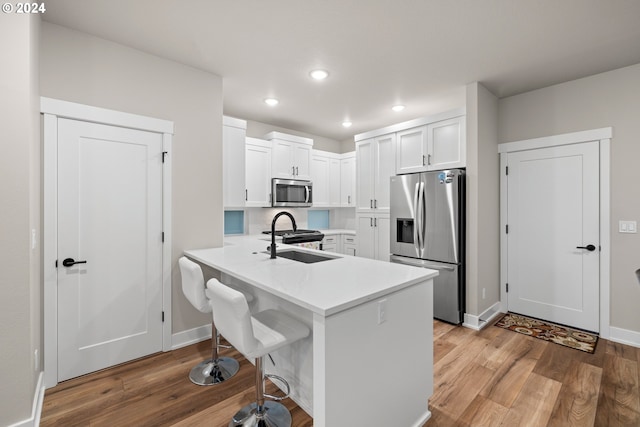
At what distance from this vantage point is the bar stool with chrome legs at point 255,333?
149cm

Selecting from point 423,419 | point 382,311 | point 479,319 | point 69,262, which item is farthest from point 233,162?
point 479,319

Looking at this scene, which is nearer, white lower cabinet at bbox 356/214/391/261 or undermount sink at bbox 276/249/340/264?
undermount sink at bbox 276/249/340/264

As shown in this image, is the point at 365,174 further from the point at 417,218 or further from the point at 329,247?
the point at 329,247

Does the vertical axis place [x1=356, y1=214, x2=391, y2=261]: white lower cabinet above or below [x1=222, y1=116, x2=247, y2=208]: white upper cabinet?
below

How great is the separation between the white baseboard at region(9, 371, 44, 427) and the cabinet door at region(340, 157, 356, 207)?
456 centimetres

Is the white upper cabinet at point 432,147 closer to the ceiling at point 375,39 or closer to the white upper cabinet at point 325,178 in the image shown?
the ceiling at point 375,39

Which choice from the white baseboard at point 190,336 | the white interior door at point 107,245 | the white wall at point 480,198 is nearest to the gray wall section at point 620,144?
the white wall at point 480,198

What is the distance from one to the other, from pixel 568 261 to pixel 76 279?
4843 millimetres

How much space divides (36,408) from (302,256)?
6.69 feet

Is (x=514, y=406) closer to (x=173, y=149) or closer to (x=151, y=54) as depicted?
(x=173, y=149)

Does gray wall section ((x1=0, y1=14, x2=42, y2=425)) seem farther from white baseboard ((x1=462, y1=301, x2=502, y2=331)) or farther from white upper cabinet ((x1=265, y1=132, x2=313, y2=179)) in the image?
white baseboard ((x1=462, y1=301, x2=502, y2=331))

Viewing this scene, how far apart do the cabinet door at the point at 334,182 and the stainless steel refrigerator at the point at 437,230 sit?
1845 millimetres

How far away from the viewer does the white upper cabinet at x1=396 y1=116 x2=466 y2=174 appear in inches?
139

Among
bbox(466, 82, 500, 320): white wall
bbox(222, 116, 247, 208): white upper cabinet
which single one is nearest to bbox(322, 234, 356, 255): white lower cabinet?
bbox(222, 116, 247, 208): white upper cabinet
